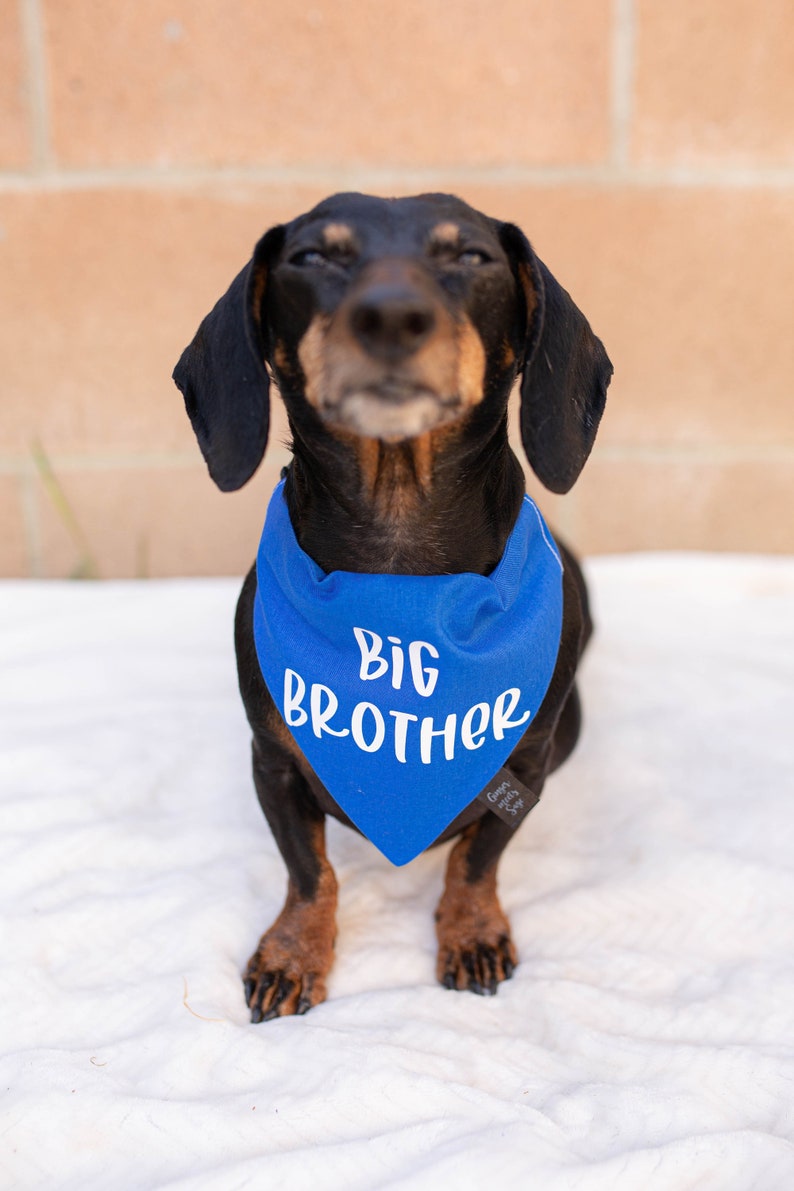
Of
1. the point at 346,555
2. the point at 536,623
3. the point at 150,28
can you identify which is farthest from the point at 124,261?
the point at 536,623

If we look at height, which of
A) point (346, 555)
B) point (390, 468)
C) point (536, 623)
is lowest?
point (536, 623)

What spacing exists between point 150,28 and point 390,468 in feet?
7.40

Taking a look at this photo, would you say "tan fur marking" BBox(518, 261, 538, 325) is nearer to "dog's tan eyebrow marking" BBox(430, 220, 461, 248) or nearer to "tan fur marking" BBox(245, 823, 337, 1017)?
"dog's tan eyebrow marking" BBox(430, 220, 461, 248)

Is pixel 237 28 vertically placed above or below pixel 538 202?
above

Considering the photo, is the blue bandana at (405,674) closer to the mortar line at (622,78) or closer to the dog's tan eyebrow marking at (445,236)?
the dog's tan eyebrow marking at (445,236)

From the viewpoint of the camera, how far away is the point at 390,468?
1.61m

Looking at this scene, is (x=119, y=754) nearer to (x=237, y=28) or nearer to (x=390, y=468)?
(x=390, y=468)

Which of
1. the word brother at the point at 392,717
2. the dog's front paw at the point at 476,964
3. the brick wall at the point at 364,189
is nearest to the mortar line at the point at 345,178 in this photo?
the brick wall at the point at 364,189

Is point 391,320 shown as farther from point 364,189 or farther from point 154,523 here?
point 154,523

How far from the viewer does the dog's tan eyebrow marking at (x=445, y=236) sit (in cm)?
148

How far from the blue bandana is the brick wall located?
5.56 ft

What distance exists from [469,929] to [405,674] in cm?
52

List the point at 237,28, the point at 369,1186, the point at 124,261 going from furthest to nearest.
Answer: the point at 124,261, the point at 237,28, the point at 369,1186

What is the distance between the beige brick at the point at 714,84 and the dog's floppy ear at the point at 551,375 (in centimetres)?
192
